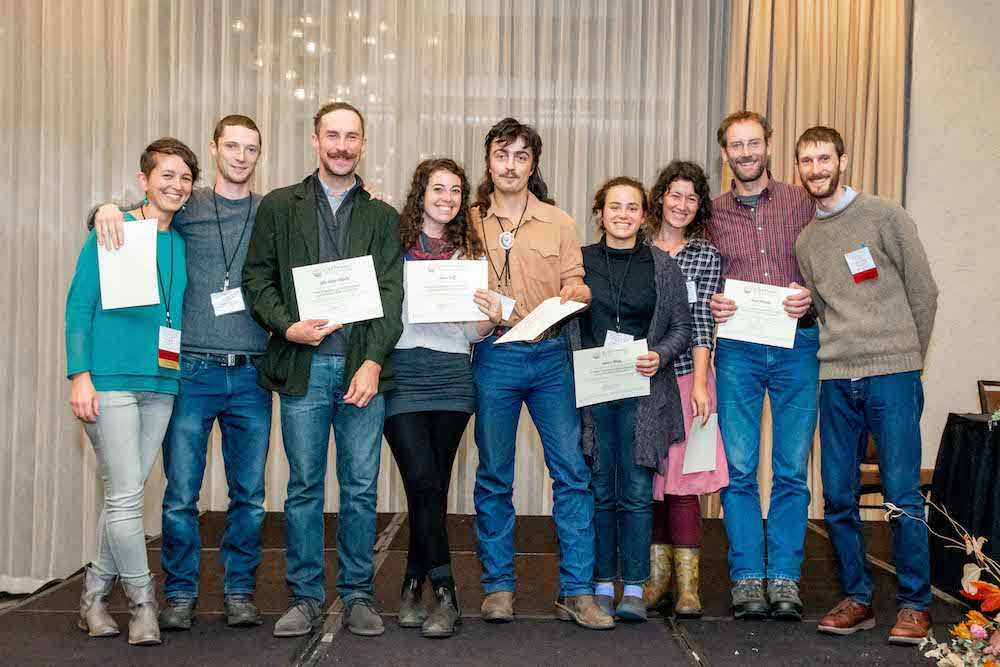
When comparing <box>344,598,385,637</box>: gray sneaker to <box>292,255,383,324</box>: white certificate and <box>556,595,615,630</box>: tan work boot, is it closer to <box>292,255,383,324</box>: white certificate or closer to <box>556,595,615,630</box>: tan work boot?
<box>556,595,615,630</box>: tan work boot

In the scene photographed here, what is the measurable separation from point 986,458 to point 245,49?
15.2 feet

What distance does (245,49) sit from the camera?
5.70 m

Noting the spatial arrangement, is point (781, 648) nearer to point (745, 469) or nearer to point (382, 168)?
point (745, 469)

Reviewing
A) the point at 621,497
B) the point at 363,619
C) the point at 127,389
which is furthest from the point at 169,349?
the point at 621,497

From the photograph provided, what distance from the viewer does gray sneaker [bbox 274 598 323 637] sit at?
2.94 meters

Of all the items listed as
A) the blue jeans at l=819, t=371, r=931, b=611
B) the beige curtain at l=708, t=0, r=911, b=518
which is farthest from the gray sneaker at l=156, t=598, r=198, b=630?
the beige curtain at l=708, t=0, r=911, b=518

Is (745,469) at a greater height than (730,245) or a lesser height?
lesser

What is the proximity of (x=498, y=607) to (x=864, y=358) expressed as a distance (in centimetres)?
150

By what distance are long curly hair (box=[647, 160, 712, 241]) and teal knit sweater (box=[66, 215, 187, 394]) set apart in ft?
5.88

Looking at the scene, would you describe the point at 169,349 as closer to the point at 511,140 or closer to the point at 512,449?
the point at 512,449

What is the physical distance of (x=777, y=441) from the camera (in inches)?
132

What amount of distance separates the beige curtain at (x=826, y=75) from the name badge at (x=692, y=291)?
8.28 feet

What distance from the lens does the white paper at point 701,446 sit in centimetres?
332

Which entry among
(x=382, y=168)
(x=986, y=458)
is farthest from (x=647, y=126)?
(x=986, y=458)
